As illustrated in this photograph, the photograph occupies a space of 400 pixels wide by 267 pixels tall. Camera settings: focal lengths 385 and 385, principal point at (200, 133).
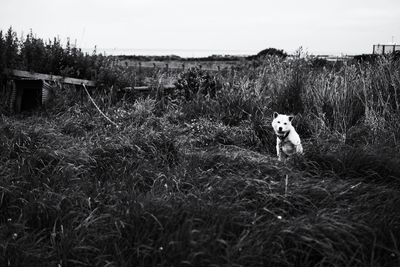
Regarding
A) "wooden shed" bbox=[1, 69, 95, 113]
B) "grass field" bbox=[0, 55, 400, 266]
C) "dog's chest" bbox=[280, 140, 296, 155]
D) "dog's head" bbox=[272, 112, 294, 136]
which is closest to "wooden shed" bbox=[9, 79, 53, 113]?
"wooden shed" bbox=[1, 69, 95, 113]

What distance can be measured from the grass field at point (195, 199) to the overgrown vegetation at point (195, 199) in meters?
0.01

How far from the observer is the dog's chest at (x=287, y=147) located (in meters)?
4.95

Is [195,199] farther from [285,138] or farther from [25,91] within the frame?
[25,91]

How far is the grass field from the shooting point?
2773 mm

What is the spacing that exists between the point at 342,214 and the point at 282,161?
5.03 feet

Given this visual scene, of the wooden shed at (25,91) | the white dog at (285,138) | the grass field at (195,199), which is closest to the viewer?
the grass field at (195,199)

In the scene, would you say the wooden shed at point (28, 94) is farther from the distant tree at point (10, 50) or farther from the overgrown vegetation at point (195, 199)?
the overgrown vegetation at point (195, 199)

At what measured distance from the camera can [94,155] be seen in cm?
473

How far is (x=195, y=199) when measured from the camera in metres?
3.37

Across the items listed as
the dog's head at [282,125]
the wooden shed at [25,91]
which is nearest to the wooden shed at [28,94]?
the wooden shed at [25,91]

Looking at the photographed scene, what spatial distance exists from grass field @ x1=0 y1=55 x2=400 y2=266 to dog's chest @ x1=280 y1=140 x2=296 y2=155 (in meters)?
0.35

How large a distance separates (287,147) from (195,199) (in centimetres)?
203

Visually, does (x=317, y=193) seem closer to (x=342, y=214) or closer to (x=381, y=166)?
(x=342, y=214)

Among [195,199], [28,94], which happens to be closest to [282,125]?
[195,199]
